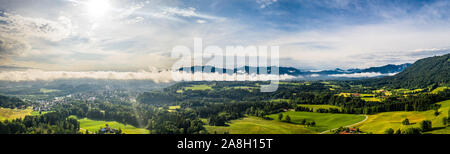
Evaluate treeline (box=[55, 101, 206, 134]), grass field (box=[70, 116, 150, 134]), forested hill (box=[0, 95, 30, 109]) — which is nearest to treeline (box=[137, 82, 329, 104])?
treeline (box=[55, 101, 206, 134])

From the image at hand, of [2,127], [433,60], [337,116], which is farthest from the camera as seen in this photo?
[433,60]

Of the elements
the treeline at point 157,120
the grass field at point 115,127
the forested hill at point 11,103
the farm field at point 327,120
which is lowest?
the grass field at point 115,127

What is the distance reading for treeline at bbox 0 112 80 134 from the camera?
142 feet

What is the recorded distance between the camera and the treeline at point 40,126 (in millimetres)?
43353

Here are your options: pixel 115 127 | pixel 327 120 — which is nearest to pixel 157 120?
pixel 115 127

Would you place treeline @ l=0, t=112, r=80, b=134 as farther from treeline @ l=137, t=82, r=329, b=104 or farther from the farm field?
treeline @ l=137, t=82, r=329, b=104

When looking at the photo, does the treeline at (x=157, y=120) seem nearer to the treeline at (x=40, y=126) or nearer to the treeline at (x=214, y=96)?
the treeline at (x=40, y=126)

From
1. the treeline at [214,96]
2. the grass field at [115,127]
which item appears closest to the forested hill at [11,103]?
the grass field at [115,127]

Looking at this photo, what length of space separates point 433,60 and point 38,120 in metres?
272

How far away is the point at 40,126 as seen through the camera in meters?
48.6
